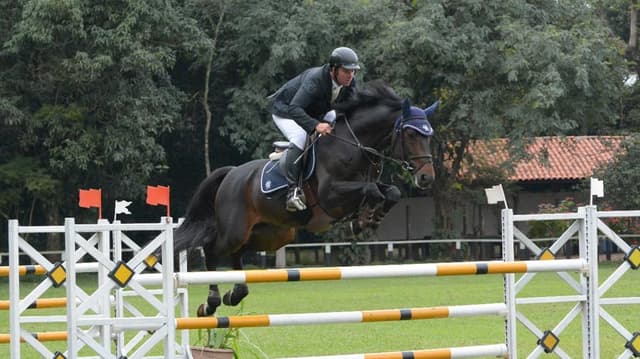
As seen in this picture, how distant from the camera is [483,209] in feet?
108

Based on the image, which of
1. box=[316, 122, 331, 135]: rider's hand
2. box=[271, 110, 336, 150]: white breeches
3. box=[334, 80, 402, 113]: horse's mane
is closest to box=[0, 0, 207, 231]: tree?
box=[271, 110, 336, 150]: white breeches

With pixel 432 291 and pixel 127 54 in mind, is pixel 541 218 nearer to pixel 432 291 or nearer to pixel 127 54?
pixel 432 291

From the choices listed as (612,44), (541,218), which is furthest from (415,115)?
(612,44)

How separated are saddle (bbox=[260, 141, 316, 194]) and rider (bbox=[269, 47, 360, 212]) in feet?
0.23

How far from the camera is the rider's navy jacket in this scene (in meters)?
8.00

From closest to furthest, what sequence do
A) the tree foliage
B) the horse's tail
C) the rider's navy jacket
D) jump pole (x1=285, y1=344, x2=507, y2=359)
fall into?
jump pole (x1=285, y1=344, x2=507, y2=359)
the rider's navy jacket
the horse's tail
the tree foliage

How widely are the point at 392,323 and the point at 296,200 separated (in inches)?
216

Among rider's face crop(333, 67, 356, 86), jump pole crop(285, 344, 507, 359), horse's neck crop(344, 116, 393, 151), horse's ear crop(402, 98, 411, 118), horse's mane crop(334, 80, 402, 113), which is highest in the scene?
rider's face crop(333, 67, 356, 86)

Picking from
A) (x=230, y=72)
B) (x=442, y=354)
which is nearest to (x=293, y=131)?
(x=442, y=354)

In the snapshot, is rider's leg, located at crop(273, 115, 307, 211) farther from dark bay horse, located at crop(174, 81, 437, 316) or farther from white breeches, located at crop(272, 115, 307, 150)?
dark bay horse, located at crop(174, 81, 437, 316)

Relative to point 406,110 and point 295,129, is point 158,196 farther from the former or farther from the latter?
point 406,110

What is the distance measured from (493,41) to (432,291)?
9126 mm

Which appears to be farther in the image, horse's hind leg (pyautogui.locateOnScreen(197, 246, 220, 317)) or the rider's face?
horse's hind leg (pyautogui.locateOnScreen(197, 246, 220, 317))

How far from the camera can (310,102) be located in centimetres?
815
